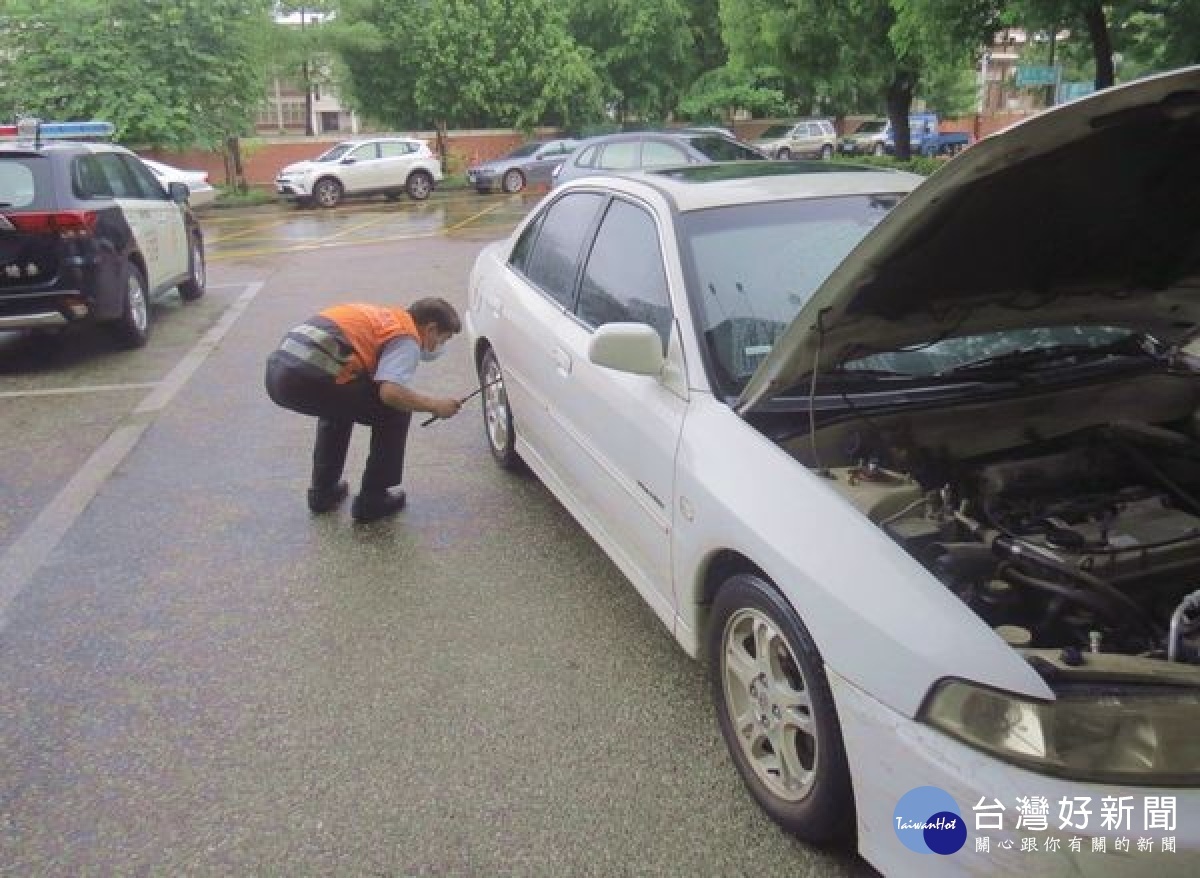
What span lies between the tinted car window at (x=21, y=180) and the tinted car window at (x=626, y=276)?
537 centimetres

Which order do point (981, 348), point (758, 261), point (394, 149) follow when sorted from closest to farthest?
point (981, 348) < point (758, 261) < point (394, 149)

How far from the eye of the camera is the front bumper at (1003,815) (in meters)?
1.76

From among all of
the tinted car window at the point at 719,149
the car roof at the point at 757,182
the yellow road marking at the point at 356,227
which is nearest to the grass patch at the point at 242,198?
the yellow road marking at the point at 356,227

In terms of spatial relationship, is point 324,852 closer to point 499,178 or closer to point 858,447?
point 858,447

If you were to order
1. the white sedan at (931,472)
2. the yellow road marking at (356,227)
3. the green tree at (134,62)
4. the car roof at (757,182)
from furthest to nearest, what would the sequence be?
the green tree at (134,62)
the yellow road marking at (356,227)
the car roof at (757,182)
the white sedan at (931,472)

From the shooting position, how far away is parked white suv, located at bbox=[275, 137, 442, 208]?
2419 cm

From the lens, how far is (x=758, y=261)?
3402mm

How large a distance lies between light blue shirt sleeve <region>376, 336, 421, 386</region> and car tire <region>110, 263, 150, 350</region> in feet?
15.7

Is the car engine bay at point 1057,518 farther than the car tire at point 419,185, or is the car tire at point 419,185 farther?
the car tire at point 419,185

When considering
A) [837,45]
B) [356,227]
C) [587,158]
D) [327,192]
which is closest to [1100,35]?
[587,158]

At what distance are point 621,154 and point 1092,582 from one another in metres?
13.0

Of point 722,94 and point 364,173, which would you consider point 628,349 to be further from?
point 722,94

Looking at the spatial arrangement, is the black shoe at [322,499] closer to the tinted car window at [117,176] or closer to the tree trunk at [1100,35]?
the tinted car window at [117,176]

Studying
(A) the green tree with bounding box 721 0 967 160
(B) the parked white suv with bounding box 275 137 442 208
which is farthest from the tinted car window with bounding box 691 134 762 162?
(B) the parked white suv with bounding box 275 137 442 208
